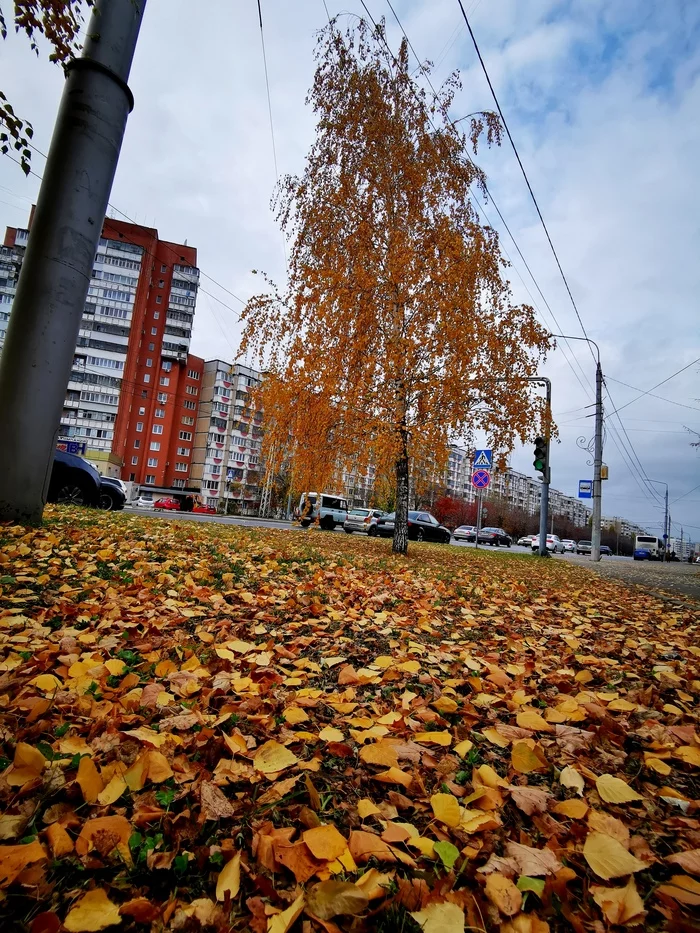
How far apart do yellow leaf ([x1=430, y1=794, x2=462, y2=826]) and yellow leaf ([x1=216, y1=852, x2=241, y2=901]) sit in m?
0.55

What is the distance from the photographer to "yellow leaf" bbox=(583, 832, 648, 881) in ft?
3.70

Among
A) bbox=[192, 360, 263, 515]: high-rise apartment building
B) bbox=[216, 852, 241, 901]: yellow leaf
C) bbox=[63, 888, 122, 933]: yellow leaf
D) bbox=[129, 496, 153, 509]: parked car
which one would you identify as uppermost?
bbox=[192, 360, 263, 515]: high-rise apartment building

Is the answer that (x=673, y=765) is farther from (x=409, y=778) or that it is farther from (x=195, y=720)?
(x=195, y=720)

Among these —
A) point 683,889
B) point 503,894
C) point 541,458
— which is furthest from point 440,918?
point 541,458

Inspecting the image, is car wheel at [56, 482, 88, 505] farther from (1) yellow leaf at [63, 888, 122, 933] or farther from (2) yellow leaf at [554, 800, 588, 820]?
(2) yellow leaf at [554, 800, 588, 820]

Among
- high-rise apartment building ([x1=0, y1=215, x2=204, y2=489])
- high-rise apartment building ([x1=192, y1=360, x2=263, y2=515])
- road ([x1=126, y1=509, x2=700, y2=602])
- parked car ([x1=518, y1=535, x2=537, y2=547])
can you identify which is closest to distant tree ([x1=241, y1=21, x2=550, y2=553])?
road ([x1=126, y1=509, x2=700, y2=602])

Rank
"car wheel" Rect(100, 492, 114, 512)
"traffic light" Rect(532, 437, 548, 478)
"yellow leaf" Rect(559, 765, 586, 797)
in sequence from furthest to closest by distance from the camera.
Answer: "traffic light" Rect(532, 437, 548, 478)
"car wheel" Rect(100, 492, 114, 512)
"yellow leaf" Rect(559, 765, 586, 797)

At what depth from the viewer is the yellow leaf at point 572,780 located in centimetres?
151

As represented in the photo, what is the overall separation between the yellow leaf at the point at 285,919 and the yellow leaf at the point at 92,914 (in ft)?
1.03

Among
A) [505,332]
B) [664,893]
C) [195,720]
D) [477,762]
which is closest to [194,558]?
[195,720]

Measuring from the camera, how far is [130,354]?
5609 cm

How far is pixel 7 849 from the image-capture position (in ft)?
3.44

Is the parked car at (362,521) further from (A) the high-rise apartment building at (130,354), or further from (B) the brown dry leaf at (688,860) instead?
(A) the high-rise apartment building at (130,354)

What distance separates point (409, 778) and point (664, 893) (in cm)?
67
